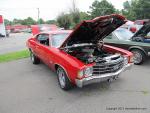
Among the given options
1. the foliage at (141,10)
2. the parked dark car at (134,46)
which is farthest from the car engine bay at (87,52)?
the foliage at (141,10)

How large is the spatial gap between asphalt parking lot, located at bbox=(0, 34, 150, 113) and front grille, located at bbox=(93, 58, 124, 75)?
565 mm

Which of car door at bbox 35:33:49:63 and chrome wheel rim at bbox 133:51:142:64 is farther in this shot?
chrome wheel rim at bbox 133:51:142:64

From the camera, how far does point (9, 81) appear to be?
5785mm

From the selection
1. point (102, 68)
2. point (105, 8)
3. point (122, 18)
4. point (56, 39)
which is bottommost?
point (102, 68)

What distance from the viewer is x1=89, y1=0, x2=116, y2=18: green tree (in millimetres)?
47862

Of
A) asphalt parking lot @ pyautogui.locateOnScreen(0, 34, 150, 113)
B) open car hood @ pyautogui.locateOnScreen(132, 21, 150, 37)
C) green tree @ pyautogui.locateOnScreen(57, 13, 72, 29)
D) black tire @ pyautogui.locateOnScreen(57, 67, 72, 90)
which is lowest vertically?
asphalt parking lot @ pyautogui.locateOnScreen(0, 34, 150, 113)

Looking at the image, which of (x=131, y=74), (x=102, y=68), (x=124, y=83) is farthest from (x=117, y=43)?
(x=102, y=68)

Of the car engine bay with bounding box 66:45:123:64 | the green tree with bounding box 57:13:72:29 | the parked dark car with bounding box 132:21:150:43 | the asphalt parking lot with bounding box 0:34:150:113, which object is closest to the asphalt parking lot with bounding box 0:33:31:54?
the asphalt parking lot with bounding box 0:34:150:113

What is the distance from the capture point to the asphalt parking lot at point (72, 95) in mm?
3875

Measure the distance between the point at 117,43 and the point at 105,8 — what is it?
43.6 metres

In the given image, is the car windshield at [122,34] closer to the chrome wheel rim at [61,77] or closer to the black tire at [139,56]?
the black tire at [139,56]

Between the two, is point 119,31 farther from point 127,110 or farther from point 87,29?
point 127,110

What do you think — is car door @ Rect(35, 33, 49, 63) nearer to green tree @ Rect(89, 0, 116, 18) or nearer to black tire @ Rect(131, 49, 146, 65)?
black tire @ Rect(131, 49, 146, 65)

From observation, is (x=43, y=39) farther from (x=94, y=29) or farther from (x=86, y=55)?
(x=94, y=29)
